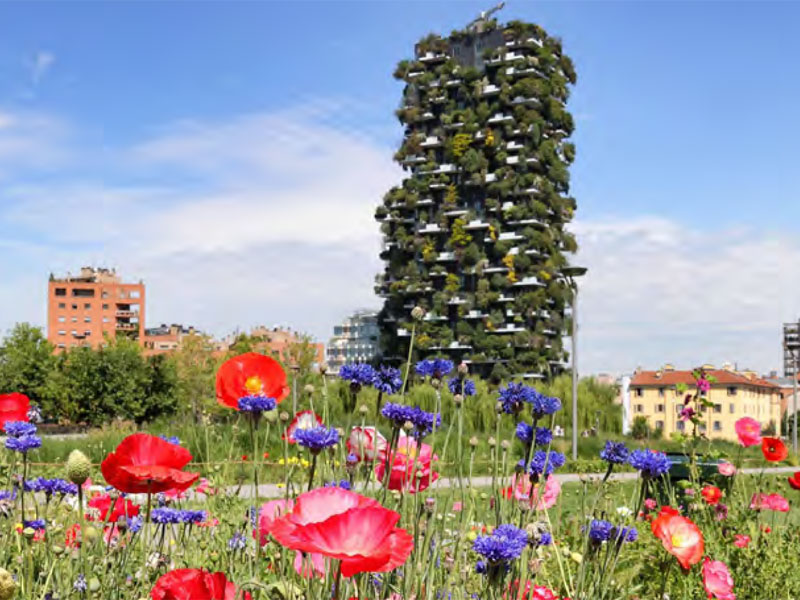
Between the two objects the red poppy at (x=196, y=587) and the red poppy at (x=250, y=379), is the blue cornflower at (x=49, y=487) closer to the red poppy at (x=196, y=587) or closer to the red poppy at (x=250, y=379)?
the red poppy at (x=250, y=379)

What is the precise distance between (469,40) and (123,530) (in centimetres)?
5005

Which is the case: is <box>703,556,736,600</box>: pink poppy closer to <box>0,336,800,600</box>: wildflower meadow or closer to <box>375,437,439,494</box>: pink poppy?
<box>0,336,800,600</box>: wildflower meadow

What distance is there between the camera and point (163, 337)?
10569 cm

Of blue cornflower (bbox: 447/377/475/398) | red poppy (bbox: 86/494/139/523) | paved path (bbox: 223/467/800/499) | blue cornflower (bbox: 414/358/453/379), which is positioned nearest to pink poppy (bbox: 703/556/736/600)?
paved path (bbox: 223/467/800/499)

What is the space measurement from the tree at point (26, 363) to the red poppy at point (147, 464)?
125ft

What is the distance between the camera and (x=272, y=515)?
84.8 inches

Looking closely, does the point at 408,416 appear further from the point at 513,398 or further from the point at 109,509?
the point at 109,509

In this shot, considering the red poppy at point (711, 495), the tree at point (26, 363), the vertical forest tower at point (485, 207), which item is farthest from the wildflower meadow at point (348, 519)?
the vertical forest tower at point (485, 207)

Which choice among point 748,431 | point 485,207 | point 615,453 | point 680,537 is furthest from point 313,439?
point 485,207

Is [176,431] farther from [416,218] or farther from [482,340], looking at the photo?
[416,218]

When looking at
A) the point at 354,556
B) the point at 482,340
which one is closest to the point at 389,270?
the point at 482,340

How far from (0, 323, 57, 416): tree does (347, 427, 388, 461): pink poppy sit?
124 feet

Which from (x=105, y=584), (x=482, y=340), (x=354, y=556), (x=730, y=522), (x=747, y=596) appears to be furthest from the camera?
(x=482, y=340)

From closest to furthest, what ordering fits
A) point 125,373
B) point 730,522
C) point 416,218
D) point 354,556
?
point 354,556
point 730,522
point 125,373
point 416,218
